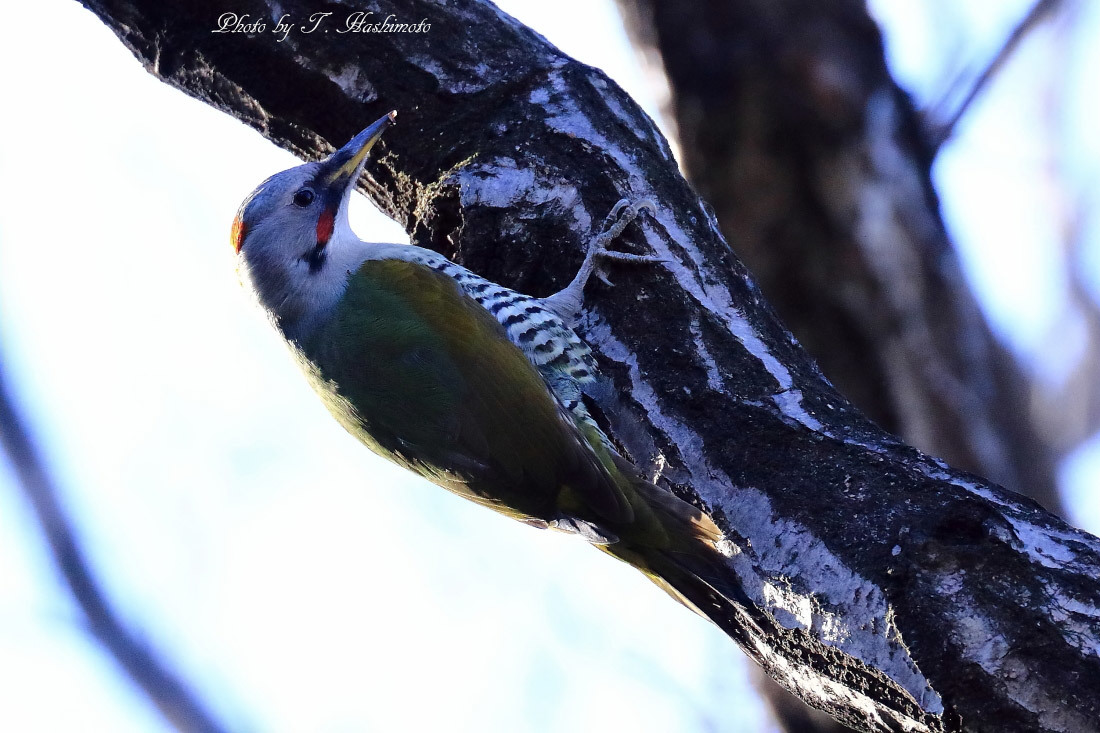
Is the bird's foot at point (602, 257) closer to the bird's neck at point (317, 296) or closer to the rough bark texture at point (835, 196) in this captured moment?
the bird's neck at point (317, 296)

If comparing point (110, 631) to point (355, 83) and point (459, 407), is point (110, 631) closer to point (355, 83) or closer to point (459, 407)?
point (459, 407)

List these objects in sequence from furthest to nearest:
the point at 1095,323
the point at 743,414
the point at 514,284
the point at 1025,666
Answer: the point at 1095,323 < the point at 514,284 < the point at 743,414 < the point at 1025,666

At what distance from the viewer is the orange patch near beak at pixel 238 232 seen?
12.2 ft

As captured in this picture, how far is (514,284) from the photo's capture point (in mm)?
3387

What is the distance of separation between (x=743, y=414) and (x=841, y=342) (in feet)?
6.78

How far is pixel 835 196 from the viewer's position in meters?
4.51

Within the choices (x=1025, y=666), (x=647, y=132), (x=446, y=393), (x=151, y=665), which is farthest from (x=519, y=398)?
(x=151, y=665)

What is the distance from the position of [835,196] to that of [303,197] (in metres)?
2.42

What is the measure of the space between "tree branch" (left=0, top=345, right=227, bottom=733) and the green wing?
173 centimetres

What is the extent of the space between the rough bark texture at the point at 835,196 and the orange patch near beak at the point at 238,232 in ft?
7.20

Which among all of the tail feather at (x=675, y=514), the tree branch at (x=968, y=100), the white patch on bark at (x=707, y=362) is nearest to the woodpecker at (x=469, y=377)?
the tail feather at (x=675, y=514)

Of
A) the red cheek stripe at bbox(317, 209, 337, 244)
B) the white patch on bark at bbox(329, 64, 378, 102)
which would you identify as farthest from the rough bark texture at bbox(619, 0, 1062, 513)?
the red cheek stripe at bbox(317, 209, 337, 244)

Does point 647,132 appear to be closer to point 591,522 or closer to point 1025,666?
point 591,522

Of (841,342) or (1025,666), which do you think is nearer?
(1025,666)
